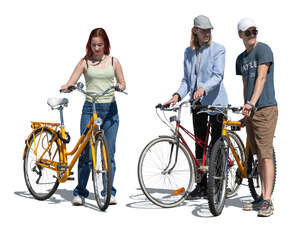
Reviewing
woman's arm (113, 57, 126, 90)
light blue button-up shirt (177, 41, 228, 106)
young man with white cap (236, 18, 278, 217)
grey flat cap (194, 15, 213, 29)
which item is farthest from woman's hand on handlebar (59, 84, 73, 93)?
young man with white cap (236, 18, 278, 217)

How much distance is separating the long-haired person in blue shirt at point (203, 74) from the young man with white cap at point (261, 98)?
0.46 meters

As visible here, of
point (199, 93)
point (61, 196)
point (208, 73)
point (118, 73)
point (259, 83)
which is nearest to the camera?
point (259, 83)

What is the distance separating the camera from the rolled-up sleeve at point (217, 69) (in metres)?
7.83

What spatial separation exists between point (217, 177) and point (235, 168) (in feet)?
3.23

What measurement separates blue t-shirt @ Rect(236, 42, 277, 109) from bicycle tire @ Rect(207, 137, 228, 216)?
0.68 metres

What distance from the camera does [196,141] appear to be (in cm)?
793

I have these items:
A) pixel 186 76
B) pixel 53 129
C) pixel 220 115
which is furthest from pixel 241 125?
pixel 53 129

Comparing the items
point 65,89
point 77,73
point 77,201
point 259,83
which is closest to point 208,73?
point 259,83

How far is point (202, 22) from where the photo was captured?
782cm

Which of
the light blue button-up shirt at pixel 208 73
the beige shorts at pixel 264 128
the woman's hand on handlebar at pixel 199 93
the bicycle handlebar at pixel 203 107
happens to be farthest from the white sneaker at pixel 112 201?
the beige shorts at pixel 264 128

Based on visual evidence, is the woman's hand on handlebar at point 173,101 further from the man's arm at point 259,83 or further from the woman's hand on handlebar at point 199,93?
the man's arm at point 259,83

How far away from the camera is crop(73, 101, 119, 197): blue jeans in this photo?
7895 millimetres

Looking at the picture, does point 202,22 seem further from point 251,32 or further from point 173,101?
point 173,101

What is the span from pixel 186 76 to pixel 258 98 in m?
1.17
